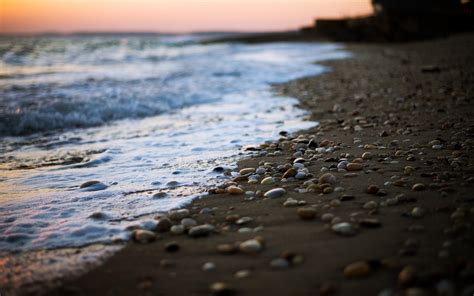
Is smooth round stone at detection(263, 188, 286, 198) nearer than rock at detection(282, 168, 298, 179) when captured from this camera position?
Yes

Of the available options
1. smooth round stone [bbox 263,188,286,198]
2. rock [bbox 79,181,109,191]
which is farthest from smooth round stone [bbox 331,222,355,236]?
rock [bbox 79,181,109,191]

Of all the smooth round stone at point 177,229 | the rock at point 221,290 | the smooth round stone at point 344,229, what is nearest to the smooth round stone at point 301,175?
the smooth round stone at point 344,229

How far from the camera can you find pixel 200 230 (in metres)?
2.24

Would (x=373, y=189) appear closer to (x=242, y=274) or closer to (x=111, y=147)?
(x=242, y=274)

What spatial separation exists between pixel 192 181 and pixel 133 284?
1.47 meters

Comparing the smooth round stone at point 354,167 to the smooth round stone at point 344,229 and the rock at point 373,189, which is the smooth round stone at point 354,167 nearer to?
the rock at point 373,189

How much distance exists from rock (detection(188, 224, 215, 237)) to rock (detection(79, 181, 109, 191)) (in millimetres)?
1252

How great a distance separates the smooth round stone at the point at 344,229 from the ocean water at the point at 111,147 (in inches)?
43.4

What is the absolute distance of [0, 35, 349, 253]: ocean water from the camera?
8.44 feet

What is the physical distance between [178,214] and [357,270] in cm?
123

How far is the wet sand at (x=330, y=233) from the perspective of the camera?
1700 millimetres

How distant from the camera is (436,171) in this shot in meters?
2.90

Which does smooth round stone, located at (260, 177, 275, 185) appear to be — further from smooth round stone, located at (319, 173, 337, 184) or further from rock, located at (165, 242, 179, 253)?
rock, located at (165, 242, 179, 253)

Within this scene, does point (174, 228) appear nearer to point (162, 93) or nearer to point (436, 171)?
point (436, 171)
